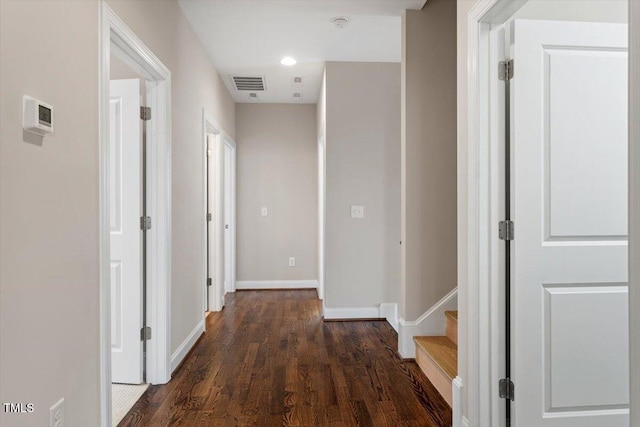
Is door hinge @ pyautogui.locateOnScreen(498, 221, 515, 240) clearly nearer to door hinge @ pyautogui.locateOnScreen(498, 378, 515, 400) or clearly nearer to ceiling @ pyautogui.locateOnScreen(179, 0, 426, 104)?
door hinge @ pyautogui.locateOnScreen(498, 378, 515, 400)

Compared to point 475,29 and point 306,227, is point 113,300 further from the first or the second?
point 306,227

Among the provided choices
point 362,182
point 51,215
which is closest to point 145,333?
point 51,215

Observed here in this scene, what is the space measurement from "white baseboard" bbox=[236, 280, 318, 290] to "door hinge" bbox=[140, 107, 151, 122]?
3376mm

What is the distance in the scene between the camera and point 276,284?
549cm

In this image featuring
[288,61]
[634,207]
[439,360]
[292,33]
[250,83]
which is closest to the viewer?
[634,207]

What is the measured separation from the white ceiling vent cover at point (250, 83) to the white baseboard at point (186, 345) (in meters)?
2.66

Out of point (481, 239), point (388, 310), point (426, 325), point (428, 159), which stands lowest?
point (388, 310)

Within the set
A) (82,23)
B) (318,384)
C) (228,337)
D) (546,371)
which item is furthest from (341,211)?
(82,23)

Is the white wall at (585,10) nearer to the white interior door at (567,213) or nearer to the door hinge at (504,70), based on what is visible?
the white interior door at (567,213)

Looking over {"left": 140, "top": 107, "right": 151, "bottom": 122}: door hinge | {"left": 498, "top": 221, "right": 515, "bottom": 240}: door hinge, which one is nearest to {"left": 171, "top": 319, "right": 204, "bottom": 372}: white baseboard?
{"left": 140, "top": 107, "right": 151, "bottom": 122}: door hinge

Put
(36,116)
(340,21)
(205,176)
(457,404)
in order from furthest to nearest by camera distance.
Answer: (205,176)
(340,21)
(457,404)
(36,116)

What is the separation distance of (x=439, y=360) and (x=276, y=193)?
11.7ft

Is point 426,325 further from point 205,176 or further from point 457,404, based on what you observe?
point 205,176

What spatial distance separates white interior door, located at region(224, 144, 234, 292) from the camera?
16.5 feet
